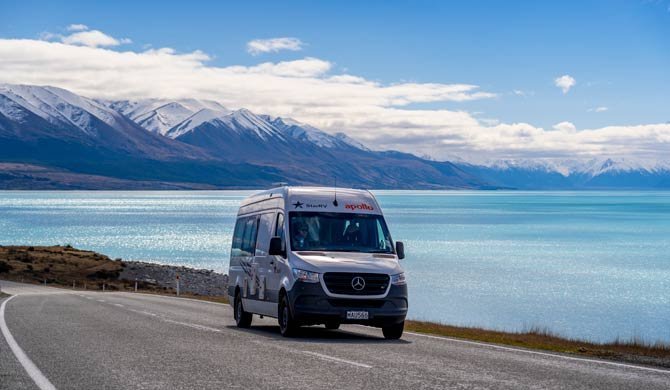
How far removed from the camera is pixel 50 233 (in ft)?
522

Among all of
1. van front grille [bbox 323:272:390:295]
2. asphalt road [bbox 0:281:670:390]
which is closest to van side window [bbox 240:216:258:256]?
asphalt road [bbox 0:281:670:390]

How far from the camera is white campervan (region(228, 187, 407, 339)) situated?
1883cm

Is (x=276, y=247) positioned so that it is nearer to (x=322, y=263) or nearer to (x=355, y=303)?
(x=322, y=263)

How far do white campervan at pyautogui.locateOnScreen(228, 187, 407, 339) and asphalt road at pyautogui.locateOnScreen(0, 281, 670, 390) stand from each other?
60 cm

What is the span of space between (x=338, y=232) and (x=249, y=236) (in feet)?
13.0

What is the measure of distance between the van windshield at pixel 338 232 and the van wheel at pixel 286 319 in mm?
1207

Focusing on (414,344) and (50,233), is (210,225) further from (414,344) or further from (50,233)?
(414,344)

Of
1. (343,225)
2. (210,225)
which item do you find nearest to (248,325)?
(343,225)

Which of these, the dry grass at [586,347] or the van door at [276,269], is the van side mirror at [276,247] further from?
the dry grass at [586,347]

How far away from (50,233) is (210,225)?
34.1m

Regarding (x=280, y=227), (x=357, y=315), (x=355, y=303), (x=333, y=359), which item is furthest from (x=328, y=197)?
(x=333, y=359)

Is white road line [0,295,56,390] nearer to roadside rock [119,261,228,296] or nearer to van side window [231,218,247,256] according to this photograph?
van side window [231,218,247,256]

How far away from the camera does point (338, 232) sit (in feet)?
66.9

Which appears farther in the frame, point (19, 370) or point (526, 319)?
point (526, 319)
